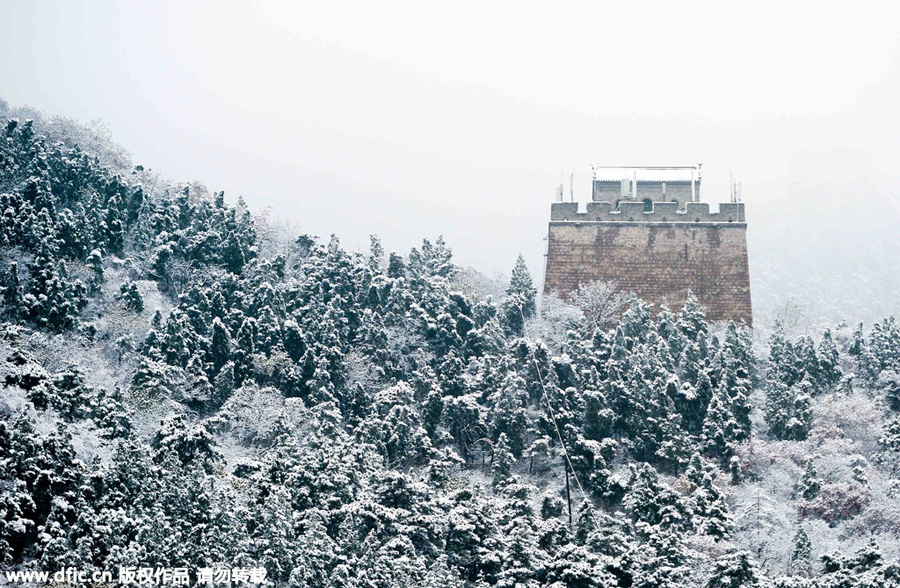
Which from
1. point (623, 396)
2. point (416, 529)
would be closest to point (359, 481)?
point (416, 529)

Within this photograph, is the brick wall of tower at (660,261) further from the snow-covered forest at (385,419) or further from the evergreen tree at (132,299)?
the evergreen tree at (132,299)

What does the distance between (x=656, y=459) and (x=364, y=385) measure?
929 cm

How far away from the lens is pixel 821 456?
37.0 meters

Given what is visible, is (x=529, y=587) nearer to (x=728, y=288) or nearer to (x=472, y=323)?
(x=472, y=323)

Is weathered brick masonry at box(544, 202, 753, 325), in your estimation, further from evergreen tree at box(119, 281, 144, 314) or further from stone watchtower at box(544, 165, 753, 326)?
evergreen tree at box(119, 281, 144, 314)

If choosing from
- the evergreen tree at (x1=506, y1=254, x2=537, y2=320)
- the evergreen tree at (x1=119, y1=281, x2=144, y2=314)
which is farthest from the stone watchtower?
the evergreen tree at (x1=119, y1=281, x2=144, y2=314)

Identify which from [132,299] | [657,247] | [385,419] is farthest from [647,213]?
[132,299]

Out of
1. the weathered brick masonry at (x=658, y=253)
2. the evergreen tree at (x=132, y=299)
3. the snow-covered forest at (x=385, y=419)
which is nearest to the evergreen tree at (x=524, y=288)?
the snow-covered forest at (x=385, y=419)

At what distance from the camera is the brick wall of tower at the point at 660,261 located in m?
47.8

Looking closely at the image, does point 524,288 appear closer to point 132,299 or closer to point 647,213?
point 647,213

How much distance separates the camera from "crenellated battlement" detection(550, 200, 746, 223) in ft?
160

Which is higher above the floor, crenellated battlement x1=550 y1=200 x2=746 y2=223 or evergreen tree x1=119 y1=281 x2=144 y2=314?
crenellated battlement x1=550 y1=200 x2=746 y2=223

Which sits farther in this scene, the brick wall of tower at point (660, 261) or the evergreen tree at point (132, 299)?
the brick wall of tower at point (660, 261)

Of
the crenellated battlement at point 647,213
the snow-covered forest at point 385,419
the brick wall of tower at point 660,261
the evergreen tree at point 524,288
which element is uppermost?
the crenellated battlement at point 647,213
